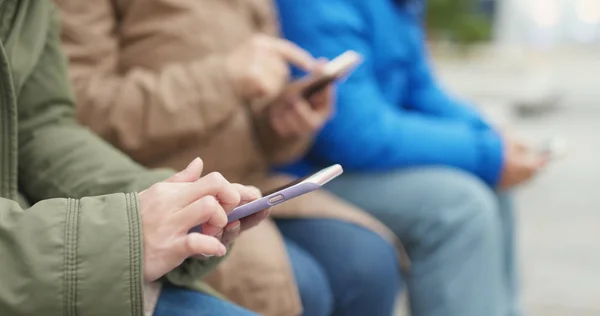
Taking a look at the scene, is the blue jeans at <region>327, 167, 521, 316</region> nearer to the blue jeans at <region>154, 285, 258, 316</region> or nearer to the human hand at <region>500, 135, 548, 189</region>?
the human hand at <region>500, 135, 548, 189</region>

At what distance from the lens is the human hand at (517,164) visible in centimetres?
129

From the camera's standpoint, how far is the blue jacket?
1176mm

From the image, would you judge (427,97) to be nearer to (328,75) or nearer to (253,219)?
(328,75)

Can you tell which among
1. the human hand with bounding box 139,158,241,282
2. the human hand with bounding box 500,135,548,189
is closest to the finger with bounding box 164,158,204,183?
the human hand with bounding box 139,158,241,282

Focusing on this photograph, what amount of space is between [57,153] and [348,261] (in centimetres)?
43

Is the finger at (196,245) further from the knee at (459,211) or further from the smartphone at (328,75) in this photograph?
the knee at (459,211)

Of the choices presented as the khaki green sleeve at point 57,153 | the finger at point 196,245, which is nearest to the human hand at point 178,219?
the finger at point 196,245

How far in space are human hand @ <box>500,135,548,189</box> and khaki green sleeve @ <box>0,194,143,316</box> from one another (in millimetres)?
889

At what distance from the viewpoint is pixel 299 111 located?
3.42 feet

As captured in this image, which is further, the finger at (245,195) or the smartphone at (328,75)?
the smartphone at (328,75)

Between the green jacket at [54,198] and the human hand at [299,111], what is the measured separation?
34cm

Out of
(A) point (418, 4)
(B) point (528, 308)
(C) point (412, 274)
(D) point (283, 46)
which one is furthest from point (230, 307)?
(B) point (528, 308)

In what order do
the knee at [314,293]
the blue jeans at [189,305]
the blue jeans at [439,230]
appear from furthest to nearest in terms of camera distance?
the blue jeans at [439,230] → the knee at [314,293] → the blue jeans at [189,305]

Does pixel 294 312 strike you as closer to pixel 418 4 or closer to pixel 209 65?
pixel 209 65
